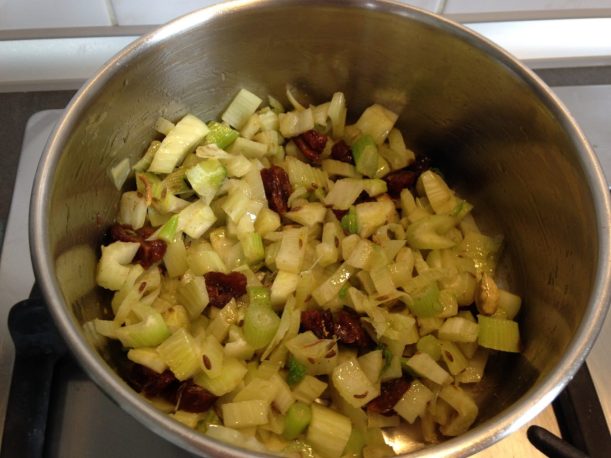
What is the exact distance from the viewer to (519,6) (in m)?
1.29

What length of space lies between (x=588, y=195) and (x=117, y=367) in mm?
715

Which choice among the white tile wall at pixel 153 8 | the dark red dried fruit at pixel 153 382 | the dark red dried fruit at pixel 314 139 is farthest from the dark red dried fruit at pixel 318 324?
the white tile wall at pixel 153 8

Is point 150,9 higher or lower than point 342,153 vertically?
higher

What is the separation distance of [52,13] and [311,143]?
0.60m

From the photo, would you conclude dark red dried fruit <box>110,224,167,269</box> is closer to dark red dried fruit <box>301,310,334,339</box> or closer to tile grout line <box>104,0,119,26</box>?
dark red dried fruit <box>301,310,334,339</box>

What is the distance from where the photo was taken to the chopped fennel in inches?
33.6

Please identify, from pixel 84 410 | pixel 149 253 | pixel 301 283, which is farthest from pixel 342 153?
pixel 84 410

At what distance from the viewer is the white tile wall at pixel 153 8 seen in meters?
1.18

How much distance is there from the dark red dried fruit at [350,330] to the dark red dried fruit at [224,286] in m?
0.16

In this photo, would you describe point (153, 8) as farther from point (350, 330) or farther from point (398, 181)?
point (350, 330)

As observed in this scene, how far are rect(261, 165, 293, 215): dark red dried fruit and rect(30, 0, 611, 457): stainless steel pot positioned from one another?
0.17m

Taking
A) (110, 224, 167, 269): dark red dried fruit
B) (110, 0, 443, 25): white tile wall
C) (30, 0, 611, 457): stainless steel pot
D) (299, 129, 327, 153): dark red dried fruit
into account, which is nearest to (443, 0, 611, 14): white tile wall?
(110, 0, 443, 25): white tile wall

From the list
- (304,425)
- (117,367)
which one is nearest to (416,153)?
(304,425)

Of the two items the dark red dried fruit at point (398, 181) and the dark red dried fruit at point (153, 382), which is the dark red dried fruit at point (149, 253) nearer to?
the dark red dried fruit at point (153, 382)
